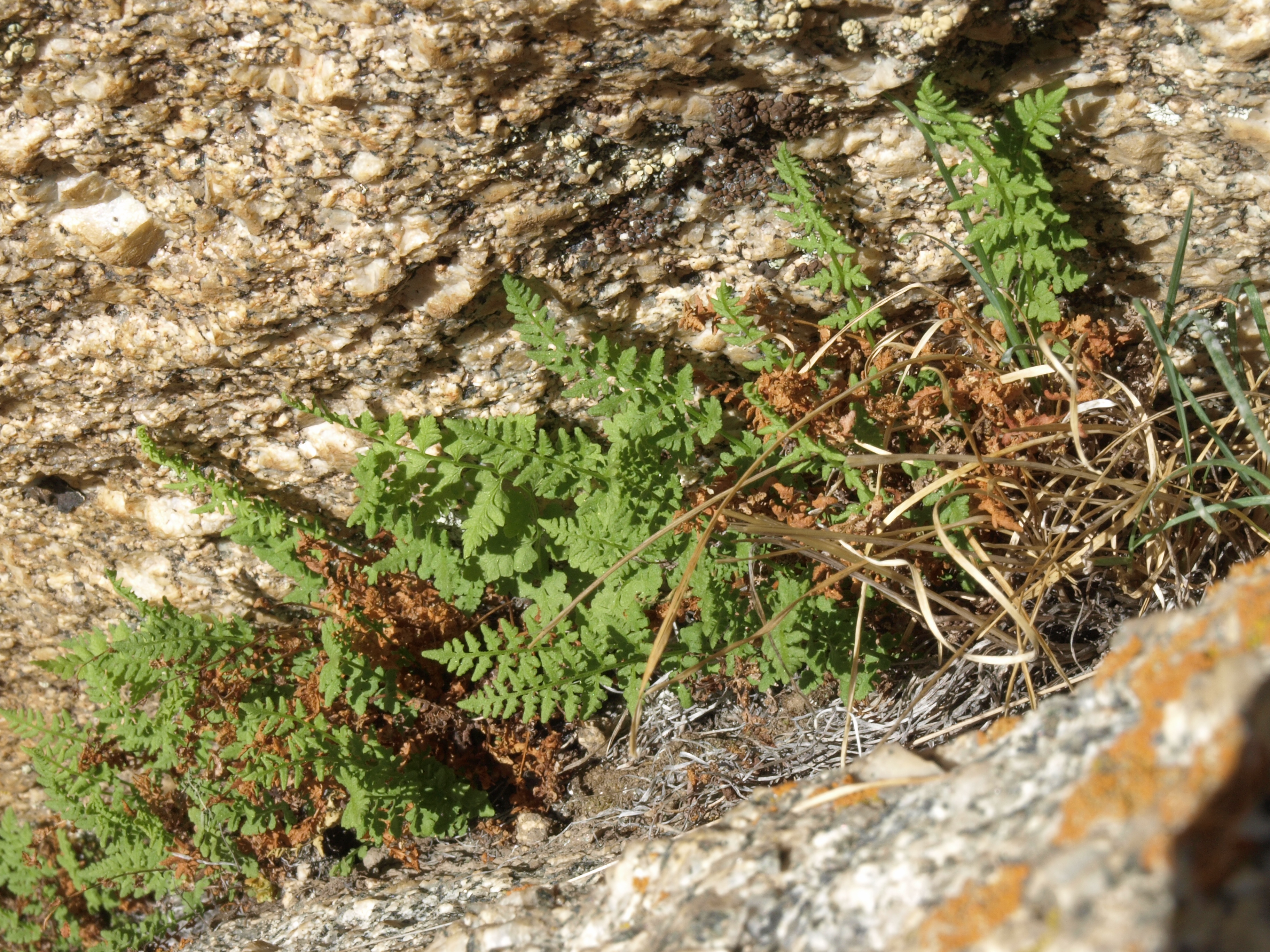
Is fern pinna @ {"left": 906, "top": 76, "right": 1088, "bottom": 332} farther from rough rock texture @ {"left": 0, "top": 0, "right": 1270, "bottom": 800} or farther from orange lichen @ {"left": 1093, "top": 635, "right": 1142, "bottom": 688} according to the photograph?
orange lichen @ {"left": 1093, "top": 635, "right": 1142, "bottom": 688}

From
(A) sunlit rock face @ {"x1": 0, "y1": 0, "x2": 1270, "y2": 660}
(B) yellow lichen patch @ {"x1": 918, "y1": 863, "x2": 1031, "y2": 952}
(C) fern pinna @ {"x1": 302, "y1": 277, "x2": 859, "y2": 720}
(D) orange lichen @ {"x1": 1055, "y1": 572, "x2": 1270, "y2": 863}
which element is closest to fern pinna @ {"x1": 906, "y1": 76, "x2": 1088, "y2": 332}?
(A) sunlit rock face @ {"x1": 0, "y1": 0, "x2": 1270, "y2": 660}

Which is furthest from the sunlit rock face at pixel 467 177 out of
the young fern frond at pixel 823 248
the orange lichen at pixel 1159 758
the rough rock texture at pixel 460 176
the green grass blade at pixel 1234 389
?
the orange lichen at pixel 1159 758

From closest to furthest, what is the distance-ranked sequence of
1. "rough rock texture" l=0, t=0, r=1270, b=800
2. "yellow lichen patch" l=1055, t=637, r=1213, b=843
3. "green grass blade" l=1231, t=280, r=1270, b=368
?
1. "yellow lichen patch" l=1055, t=637, r=1213, b=843
2. "rough rock texture" l=0, t=0, r=1270, b=800
3. "green grass blade" l=1231, t=280, r=1270, b=368

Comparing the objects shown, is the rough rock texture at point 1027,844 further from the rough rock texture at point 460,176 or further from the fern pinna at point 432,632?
the rough rock texture at point 460,176

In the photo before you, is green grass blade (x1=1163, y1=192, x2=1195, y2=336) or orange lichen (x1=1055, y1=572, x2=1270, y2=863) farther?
green grass blade (x1=1163, y1=192, x2=1195, y2=336)

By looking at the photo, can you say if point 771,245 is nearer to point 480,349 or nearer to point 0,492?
point 480,349
